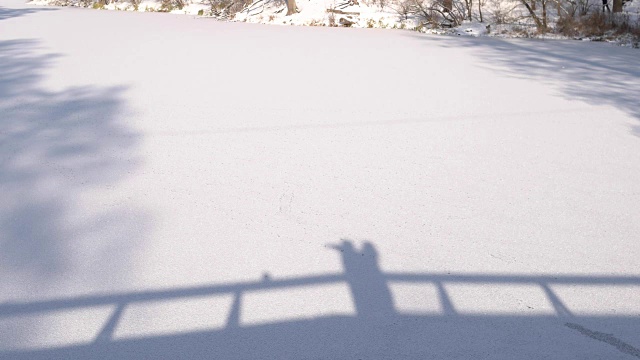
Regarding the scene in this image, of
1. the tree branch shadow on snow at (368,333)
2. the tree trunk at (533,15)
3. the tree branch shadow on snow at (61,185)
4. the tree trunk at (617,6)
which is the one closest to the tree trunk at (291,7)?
the tree trunk at (533,15)

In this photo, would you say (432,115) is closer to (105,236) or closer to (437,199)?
(437,199)

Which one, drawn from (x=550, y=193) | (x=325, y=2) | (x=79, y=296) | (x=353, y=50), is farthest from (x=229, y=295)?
(x=325, y=2)

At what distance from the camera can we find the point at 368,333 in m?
2.68

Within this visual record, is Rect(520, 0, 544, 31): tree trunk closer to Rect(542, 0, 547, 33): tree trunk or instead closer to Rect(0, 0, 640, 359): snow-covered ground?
Rect(542, 0, 547, 33): tree trunk

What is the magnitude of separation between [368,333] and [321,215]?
1309 millimetres

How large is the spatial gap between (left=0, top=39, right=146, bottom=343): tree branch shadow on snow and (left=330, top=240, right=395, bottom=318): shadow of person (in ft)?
3.96

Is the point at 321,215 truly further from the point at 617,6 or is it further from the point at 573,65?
the point at 617,6

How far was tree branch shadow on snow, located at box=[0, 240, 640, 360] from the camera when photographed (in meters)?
2.55

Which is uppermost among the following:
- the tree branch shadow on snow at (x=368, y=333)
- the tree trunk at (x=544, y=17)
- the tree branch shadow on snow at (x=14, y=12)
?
the tree branch shadow on snow at (x=14, y=12)

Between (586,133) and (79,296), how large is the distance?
171 inches

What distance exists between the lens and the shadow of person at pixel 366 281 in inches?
112

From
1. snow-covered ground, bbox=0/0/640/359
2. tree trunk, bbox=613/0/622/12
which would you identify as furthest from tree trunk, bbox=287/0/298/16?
tree trunk, bbox=613/0/622/12

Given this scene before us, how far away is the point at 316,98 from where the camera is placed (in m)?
6.71

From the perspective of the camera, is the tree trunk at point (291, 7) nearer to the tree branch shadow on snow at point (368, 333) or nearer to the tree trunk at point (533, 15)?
the tree trunk at point (533, 15)
